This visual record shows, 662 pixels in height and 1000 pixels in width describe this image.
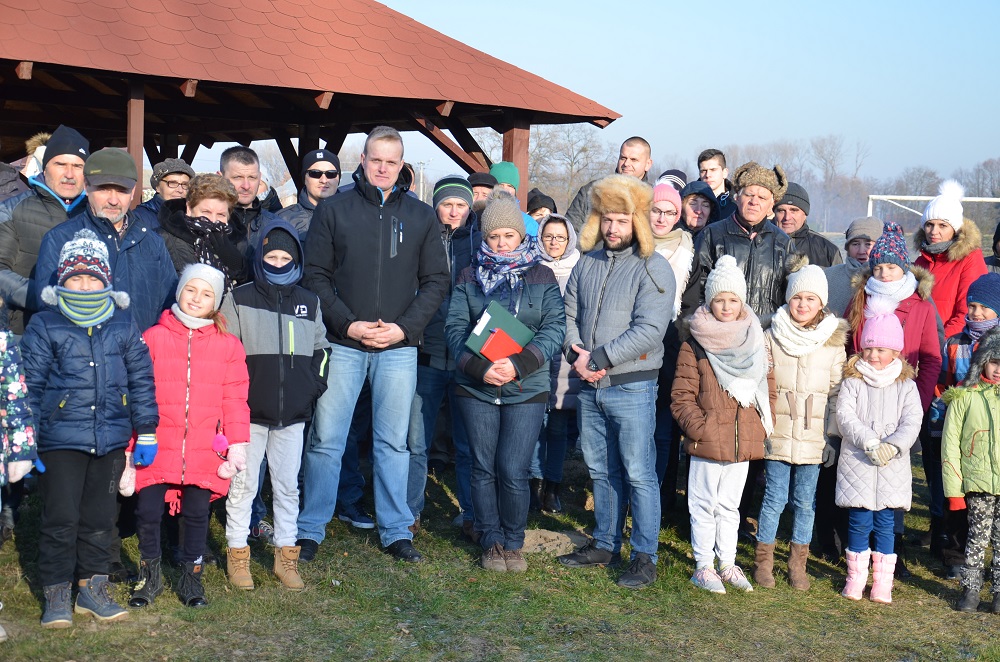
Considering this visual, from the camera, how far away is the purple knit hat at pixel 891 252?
5.19 m

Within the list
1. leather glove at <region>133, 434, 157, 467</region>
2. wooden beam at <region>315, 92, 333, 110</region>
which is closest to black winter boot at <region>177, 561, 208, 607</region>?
leather glove at <region>133, 434, 157, 467</region>

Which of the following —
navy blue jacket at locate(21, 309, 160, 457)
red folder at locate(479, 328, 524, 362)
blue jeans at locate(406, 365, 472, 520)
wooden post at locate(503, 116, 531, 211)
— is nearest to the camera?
navy blue jacket at locate(21, 309, 160, 457)

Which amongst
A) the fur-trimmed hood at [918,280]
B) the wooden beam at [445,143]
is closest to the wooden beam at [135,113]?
the wooden beam at [445,143]

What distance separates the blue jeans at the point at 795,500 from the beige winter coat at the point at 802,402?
0.29 feet

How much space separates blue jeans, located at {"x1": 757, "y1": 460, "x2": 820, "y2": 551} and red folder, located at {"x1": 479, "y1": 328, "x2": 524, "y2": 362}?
154cm

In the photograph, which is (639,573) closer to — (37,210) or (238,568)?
(238,568)

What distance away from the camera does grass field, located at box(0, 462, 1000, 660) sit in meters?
3.96

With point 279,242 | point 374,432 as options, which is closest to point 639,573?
point 374,432

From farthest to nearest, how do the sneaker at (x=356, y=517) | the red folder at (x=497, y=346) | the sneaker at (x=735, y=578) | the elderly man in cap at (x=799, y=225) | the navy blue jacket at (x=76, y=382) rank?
the elderly man in cap at (x=799, y=225) < the sneaker at (x=356, y=517) < the sneaker at (x=735, y=578) < the red folder at (x=497, y=346) < the navy blue jacket at (x=76, y=382)

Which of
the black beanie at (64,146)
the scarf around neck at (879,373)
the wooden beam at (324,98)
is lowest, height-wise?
the scarf around neck at (879,373)

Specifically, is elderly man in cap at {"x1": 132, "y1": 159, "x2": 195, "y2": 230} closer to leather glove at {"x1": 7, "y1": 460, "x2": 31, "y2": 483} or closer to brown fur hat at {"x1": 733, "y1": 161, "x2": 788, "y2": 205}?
leather glove at {"x1": 7, "y1": 460, "x2": 31, "y2": 483}

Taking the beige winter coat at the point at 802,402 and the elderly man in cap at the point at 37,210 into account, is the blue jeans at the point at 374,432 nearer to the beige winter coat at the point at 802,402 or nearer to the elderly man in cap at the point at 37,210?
the elderly man in cap at the point at 37,210

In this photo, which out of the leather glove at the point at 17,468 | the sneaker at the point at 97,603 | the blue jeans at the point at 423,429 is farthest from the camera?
the blue jeans at the point at 423,429

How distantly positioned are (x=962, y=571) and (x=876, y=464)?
0.77m
